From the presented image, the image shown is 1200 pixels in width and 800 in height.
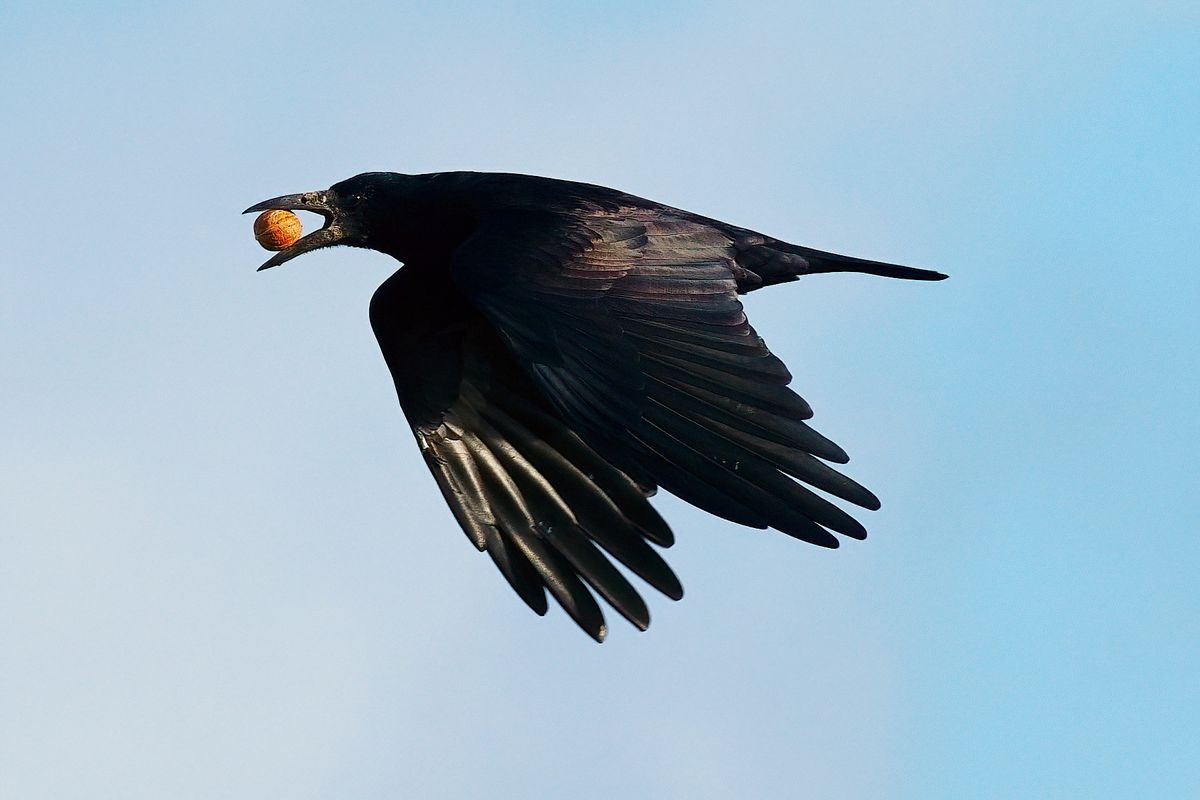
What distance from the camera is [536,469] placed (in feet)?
30.5

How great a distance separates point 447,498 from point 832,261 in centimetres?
199

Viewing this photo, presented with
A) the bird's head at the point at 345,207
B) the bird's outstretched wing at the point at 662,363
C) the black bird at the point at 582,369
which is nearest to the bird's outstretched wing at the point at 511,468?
the black bird at the point at 582,369

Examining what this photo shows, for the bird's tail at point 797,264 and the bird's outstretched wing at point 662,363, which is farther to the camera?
the bird's tail at point 797,264

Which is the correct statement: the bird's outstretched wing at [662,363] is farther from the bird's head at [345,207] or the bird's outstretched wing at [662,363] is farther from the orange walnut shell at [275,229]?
the orange walnut shell at [275,229]

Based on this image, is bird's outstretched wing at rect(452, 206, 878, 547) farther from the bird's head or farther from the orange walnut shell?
the orange walnut shell

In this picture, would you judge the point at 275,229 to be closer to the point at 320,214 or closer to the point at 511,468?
the point at 320,214

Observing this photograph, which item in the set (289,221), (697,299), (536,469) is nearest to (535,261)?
(697,299)

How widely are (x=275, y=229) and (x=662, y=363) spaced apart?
2.71 metres

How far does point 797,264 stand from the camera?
9266 mm

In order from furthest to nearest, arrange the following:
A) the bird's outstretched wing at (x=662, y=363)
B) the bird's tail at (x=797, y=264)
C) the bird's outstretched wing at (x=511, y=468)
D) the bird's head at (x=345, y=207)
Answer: the bird's head at (x=345, y=207), the bird's tail at (x=797, y=264), the bird's outstretched wing at (x=511, y=468), the bird's outstretched wing at (x=662, y=363)

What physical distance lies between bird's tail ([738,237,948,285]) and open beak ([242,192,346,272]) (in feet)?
6.67

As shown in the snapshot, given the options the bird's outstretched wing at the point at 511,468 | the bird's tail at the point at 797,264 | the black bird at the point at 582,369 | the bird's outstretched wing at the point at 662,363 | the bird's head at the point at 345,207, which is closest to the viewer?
the bird's outstretched wing at the point at 662,363

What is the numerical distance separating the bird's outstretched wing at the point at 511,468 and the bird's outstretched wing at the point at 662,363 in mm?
→ 966

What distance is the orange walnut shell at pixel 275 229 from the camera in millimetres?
9867
